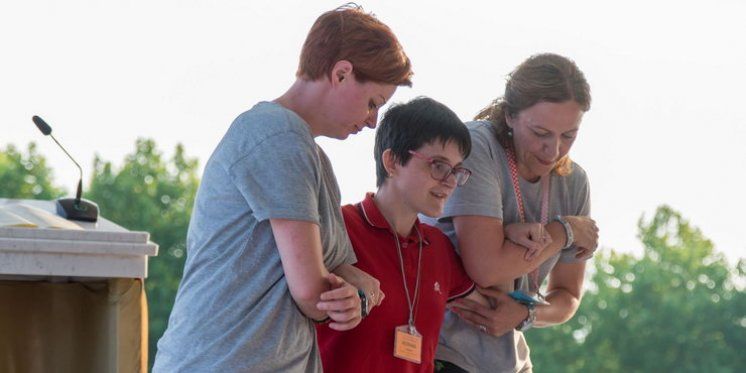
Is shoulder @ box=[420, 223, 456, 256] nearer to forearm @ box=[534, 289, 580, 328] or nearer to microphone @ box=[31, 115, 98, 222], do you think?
forearm @ box=[534, 289, 580, 328]

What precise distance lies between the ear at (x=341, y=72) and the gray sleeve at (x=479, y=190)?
59cm

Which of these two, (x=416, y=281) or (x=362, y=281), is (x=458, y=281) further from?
(x=362, y=281)

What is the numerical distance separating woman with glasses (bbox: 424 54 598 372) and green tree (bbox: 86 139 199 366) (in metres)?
28.1

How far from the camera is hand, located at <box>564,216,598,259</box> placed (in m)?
2.76

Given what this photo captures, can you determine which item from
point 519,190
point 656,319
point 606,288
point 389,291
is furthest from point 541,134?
point 606,288

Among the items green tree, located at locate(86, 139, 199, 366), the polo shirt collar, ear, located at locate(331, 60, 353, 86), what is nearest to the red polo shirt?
the polo shirt collar

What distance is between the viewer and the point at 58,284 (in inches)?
97.7

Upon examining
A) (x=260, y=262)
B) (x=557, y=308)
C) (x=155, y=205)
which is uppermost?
(x=260, y=262)

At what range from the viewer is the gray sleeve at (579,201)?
9.56ft

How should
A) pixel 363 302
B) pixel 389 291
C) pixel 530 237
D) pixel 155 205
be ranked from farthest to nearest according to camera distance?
pixel 155 205 → pixel 530 237 → pixel 389 291 → pixel 363 302

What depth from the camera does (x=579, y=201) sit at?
115 inches

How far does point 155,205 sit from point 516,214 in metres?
31.4

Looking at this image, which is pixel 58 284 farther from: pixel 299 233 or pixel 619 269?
pixel 619 269

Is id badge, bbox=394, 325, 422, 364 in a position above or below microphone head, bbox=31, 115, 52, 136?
below
